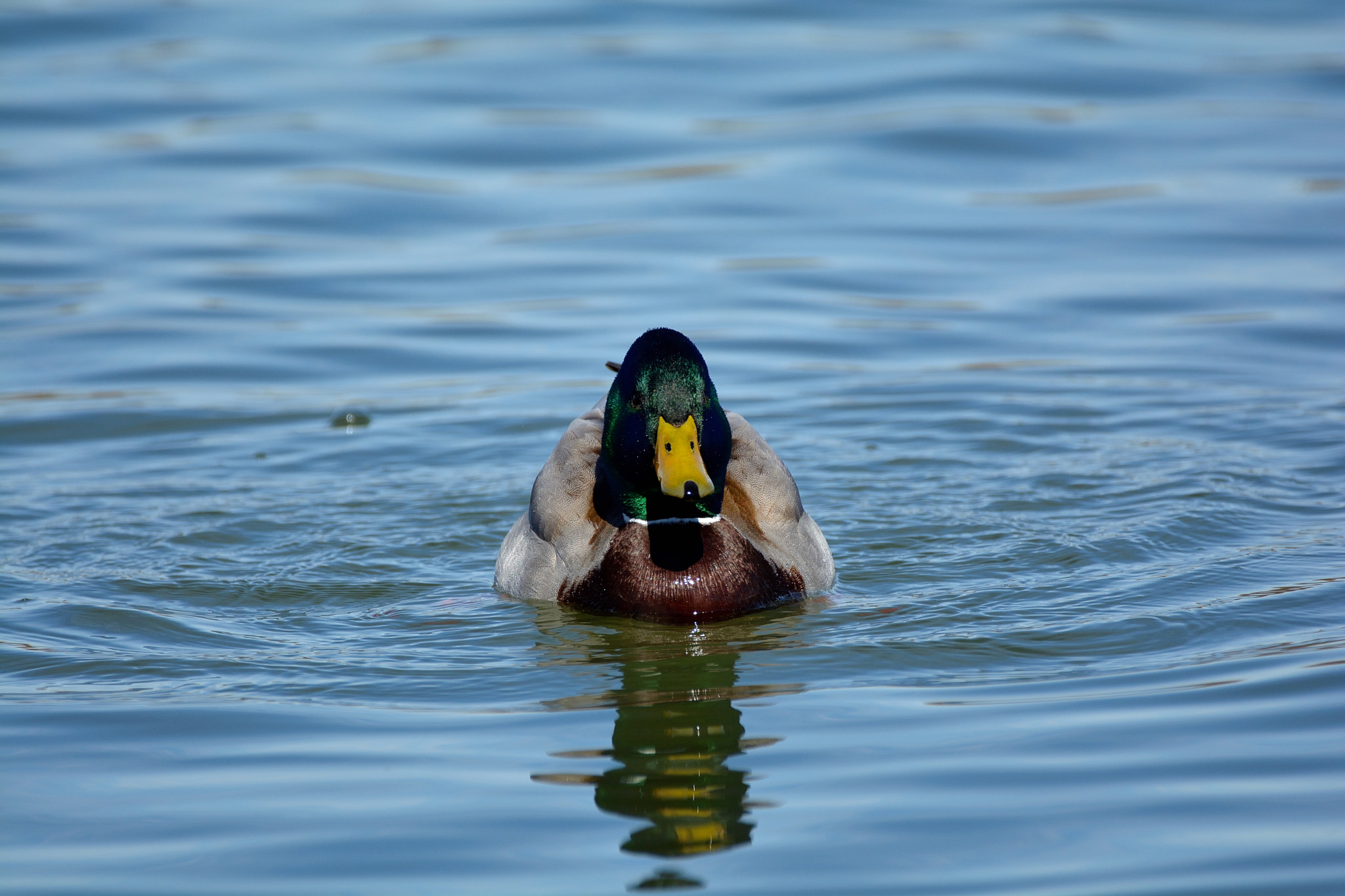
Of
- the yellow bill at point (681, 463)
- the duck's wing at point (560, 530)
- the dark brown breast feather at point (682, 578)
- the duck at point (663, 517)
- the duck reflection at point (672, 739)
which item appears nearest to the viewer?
the duck reflection at point (672, 739)

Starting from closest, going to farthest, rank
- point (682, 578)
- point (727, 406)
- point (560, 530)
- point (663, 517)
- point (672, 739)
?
point (672, 739), point (682, 578), point (663, 517), point (560, 530), point (727, 406)

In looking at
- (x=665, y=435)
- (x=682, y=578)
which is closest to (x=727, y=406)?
(x=682, y=578)

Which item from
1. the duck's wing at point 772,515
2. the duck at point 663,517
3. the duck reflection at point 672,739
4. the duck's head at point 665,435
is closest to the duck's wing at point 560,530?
the duck at point 663,517

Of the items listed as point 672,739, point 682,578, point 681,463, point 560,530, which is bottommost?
point 672,739

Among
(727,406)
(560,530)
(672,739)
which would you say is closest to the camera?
(672,739)

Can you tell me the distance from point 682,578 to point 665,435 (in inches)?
26.8

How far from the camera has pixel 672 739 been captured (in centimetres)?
471

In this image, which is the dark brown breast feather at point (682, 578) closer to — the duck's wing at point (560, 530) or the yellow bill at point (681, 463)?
the duck's wing at point (560, 530)

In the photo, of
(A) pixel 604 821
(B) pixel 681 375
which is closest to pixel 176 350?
(B) pixel 681 375

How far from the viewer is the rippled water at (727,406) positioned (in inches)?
164

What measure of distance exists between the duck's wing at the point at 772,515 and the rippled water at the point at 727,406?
189mm

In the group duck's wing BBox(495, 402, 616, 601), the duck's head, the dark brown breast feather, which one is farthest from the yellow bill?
duck's wing BBox(495, 402, 616, 601)

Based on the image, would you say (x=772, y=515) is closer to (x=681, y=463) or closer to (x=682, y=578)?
(x=682, y=578)

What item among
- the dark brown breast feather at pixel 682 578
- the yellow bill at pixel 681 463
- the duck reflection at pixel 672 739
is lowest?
the duck reflection at pixel 672 739
